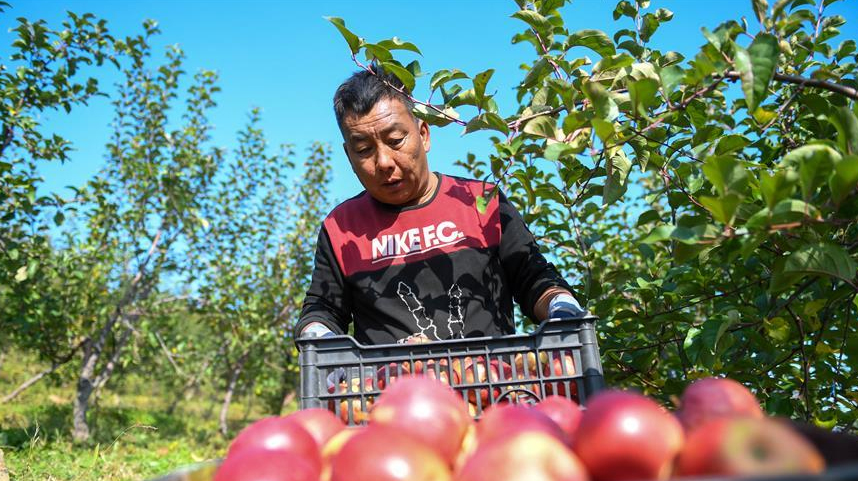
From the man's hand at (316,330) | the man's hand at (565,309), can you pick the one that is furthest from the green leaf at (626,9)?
the man's hand at (316,330)

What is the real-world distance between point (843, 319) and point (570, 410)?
160 centimetres

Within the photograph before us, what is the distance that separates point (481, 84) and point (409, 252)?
2.35 feet

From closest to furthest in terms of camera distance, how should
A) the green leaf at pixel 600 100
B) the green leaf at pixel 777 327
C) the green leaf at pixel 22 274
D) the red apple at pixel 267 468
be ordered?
the red apple at pixel 267 468 → the green leaf at pixel 600 100 → the green leaf at pixel 777 327 → the green leaf at pixel 22 274

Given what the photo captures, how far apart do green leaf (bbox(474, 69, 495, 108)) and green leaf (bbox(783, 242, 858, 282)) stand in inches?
29.5

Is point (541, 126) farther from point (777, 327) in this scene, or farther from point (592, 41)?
point (777, 327)

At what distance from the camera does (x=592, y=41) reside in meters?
1.52

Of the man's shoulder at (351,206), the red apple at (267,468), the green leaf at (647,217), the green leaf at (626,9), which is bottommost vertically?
the red apple at (267,468)

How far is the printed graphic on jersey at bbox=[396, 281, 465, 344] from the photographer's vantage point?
1834mm

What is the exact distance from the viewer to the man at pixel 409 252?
187cm

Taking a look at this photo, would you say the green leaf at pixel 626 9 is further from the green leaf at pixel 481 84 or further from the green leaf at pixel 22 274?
the green leaf at pixel 22 274

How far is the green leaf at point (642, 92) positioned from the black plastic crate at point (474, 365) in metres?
0.45

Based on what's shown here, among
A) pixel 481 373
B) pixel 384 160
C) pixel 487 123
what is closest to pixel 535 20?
pixel 487 123

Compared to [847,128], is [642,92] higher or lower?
higher

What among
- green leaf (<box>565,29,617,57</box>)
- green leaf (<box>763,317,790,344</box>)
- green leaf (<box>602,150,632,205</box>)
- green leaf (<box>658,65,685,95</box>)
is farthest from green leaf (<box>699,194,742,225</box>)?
green leaf (<box>763,317,790,344</box>)
